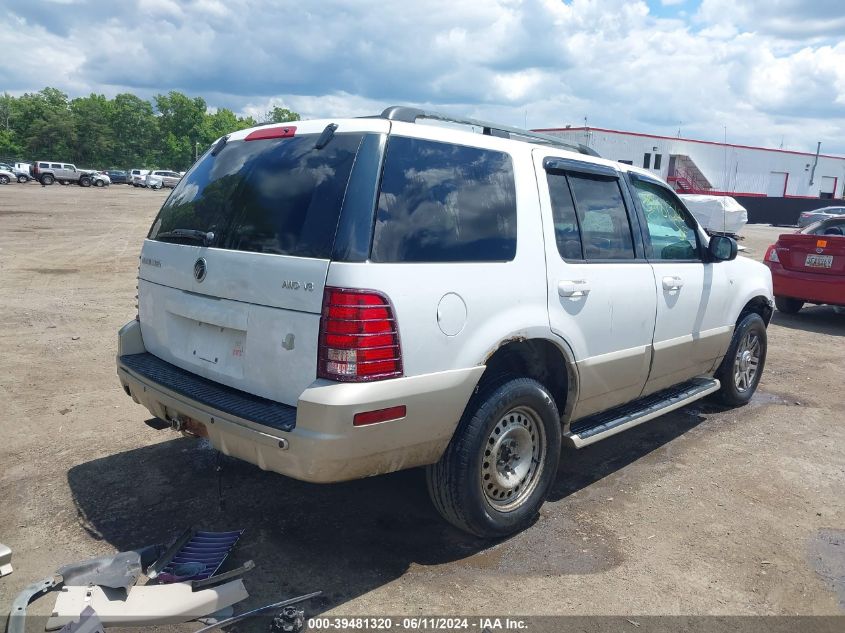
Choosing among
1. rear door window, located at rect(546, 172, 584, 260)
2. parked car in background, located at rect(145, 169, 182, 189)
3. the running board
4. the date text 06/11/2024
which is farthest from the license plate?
parked car in background, located at rect(145, 169, 182, 189)

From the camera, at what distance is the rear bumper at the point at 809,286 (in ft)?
30.4

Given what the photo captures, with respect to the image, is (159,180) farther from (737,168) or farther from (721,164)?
(737,168)

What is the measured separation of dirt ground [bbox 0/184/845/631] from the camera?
3.10 m

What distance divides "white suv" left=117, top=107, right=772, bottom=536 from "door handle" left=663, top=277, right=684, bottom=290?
0.53ft

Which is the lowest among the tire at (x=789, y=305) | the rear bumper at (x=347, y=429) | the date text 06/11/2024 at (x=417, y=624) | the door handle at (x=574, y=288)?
the date text 06/11/2024 at (x=417, y=624)

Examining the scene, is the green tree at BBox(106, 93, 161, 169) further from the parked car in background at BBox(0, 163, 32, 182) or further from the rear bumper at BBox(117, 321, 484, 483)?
the rear bumper at BBox(117, 321, 484, 483)

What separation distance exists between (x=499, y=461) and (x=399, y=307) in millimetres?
1198

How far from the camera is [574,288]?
370 centimetres

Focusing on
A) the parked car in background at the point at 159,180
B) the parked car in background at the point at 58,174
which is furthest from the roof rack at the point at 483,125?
the parked car in background at the point at 159,180

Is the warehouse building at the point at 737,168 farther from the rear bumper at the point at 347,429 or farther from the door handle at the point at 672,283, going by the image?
the rear bumper at the point at 347,429

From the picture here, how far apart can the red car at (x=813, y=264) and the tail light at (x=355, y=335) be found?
8.71 metres

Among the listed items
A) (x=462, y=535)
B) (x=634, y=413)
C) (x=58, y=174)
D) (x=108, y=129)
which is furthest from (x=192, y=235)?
(x=108, y=129)

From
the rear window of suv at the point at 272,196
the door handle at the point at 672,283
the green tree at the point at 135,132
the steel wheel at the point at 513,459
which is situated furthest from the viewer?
the green tree at the point at 135,132

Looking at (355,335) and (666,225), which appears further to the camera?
(666,225)
